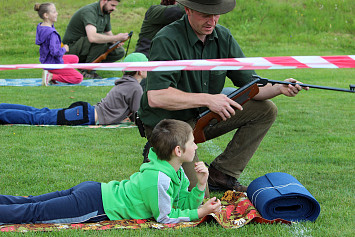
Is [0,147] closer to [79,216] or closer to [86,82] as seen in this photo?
[79,216]

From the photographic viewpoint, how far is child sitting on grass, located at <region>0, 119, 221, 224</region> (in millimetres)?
3396

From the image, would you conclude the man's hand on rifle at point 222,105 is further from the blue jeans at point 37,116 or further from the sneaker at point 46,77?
the sneaker at point 46,77

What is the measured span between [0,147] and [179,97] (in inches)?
105

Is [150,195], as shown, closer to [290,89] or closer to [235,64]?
[235,64]

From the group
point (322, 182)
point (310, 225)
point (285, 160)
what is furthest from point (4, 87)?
point (310, 225)

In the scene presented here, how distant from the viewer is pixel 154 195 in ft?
11.0

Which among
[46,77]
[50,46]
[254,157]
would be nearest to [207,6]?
[254,157]

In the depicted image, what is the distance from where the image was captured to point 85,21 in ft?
37.8

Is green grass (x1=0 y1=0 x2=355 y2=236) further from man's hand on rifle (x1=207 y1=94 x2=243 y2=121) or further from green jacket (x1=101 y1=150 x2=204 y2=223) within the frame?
man's hand on rifle (x1=207 y1=94 x2=243 y2=121)

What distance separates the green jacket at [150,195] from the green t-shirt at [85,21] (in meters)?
8.49

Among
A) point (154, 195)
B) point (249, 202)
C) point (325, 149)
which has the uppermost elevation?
point (154, 195)

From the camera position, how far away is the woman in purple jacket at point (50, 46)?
1037 cm

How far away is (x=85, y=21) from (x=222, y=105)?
839 centimetres

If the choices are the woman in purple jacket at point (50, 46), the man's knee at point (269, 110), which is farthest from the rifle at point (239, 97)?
the woman in purple jacket at point (50, 46)
